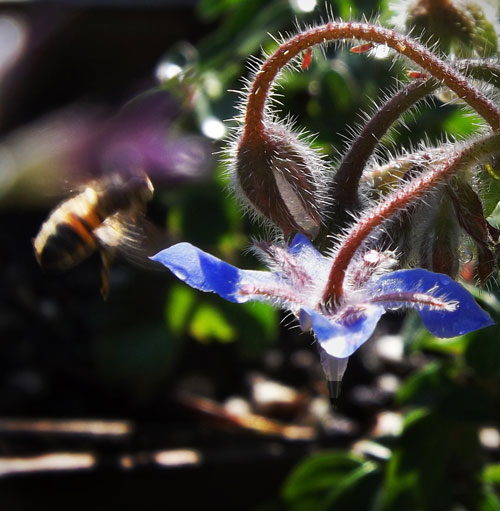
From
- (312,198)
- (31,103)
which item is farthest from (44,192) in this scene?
(31,103)

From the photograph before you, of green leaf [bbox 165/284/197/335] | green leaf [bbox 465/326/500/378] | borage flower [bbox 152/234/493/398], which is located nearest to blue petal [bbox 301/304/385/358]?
borage flower [bbox 152/234/493/398]

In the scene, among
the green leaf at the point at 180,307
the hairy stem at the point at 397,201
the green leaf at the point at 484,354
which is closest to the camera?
the hairy stem at the point at 397,201

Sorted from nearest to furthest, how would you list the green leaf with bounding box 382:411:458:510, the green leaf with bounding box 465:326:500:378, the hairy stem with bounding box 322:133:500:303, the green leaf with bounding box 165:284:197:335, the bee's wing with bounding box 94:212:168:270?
the hairy stem with bounding box 322:133:500:303, the bee's wing with bounding box 94:212:168:270, the green leaf with bounding box 465:326:500:378, the green leaf with bounding box 382:411:458:510, the green leaf with bounding box 165:284:197:335

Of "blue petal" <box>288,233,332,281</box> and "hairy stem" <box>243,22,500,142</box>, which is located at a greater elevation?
"hairy stem" <box>243,22,500,142</box>

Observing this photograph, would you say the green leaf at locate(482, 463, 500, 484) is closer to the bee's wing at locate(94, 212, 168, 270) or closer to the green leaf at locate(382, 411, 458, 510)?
the green leaf at locate(382, 411, 458, 510)

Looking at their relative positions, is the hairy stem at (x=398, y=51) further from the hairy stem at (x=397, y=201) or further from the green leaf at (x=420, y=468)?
the green leaf at (x=420, y=468)

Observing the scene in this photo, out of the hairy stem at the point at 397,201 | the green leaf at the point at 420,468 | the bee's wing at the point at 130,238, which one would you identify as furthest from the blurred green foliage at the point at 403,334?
the hairy stem at the point at 397,201

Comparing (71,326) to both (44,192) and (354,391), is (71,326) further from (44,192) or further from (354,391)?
(44,192)
